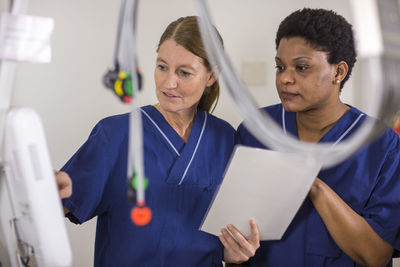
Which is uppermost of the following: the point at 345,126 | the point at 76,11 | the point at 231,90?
the point at 76,11

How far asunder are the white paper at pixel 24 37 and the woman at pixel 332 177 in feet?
2.02

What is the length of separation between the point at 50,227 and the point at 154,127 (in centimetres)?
54

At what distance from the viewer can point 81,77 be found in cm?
142

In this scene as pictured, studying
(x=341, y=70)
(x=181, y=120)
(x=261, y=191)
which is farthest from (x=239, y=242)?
(x=341, y=70)

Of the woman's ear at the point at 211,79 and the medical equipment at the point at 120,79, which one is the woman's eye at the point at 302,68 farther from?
the medical equipment at the point at 120,79

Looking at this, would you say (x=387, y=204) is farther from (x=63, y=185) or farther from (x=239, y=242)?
(x=63, y=185)

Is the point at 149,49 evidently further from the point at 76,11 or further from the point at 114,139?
the point at 114,139

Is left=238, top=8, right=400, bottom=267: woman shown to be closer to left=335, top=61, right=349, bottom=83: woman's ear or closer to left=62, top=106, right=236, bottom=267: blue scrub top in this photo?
left=335, top=61, right=349, bottom=83: woman's ear

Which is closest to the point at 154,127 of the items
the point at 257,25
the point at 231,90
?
the point at 231,90

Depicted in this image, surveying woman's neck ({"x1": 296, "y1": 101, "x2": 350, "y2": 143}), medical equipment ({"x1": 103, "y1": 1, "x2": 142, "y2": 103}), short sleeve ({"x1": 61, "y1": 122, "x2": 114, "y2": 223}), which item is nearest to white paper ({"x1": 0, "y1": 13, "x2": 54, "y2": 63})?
medical equipment ({"x1": 103, "y1": 1, "x2": 142, "y2": 103})

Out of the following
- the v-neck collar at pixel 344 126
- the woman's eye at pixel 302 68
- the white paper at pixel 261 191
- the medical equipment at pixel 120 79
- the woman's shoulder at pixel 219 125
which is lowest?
the white paper at pixel 261 191

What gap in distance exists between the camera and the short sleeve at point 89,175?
0.90 meters

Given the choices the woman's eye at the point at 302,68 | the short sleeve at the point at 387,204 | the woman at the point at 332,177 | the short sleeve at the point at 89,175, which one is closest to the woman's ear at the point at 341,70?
the woman at the point at 332,177

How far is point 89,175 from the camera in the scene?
91 centimetres
